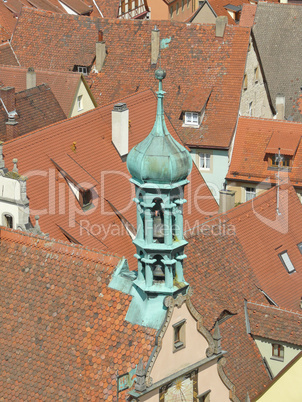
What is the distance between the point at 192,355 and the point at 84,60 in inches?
1833

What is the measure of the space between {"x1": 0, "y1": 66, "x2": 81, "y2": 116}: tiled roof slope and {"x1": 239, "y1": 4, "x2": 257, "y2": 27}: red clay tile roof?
24844mm

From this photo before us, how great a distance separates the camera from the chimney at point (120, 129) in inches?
2067

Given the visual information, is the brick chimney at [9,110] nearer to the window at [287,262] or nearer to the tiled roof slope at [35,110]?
the tiled roof slope at [35,110]

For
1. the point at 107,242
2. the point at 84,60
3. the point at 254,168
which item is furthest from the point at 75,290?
the point at 84,60

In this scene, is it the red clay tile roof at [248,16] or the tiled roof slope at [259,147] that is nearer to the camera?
the tiled roof slope at [259,147]

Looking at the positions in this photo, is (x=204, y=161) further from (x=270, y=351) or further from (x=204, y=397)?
(x=204, y=397)

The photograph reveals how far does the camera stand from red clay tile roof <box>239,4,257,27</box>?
85850 millimetres

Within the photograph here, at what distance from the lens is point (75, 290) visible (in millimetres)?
29891

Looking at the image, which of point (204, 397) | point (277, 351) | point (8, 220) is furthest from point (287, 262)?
point (204, 397)

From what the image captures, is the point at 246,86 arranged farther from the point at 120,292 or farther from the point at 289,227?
the point at 120,292

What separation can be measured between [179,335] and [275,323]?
41.9ft

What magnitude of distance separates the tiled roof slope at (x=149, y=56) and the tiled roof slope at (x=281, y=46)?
9.72 metres

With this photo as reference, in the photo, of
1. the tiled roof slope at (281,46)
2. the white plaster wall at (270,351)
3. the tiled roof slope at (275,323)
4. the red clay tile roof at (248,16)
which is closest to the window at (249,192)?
the tiled roof slope at (281,46)

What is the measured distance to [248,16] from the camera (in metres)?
87.1
